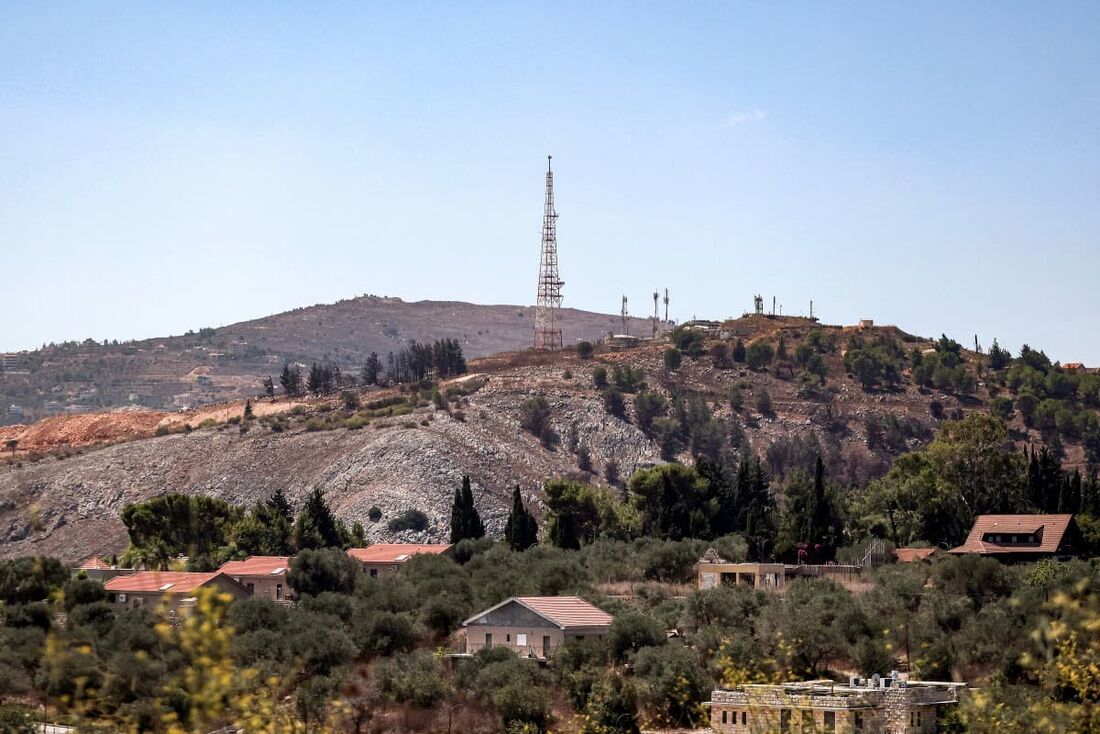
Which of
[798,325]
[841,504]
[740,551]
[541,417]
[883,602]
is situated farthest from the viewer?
[798,325]

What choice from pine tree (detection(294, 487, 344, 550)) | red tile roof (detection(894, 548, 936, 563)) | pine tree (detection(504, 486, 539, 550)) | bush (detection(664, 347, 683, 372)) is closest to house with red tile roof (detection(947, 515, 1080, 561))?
red tile roof (detection(894, 548, 936, 563))

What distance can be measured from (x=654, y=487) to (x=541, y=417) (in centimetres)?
4053

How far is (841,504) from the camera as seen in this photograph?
3812 inches

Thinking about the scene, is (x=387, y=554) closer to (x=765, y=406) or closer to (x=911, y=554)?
(x=911, y=554)

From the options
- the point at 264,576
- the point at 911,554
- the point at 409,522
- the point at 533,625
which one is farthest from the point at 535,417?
the point at 533,625

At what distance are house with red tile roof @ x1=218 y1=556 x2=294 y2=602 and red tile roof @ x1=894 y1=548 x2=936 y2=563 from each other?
26.0m

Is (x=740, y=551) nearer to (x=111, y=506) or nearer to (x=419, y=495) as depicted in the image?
(x=419, y=495)

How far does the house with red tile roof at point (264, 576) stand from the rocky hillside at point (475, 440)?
23.8 meters

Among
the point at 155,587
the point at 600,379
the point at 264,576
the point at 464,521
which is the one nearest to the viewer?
the point at 155,587

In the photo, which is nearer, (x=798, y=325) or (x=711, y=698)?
(x=711, y=698)

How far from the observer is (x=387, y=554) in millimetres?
89812

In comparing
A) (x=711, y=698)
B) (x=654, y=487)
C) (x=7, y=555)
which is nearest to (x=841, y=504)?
(x=654, y=487)

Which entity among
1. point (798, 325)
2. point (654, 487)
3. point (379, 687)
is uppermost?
point (798, 325)

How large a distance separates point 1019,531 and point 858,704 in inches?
1088
